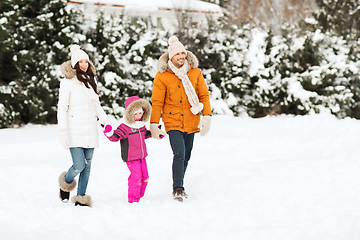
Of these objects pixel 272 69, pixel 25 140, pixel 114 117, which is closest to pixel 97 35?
pixel 114 117

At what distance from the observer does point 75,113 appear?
4.76 m

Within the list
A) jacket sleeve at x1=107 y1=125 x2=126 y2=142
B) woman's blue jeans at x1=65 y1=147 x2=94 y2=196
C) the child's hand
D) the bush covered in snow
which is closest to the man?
jacket sleeve at x1=107 y1=125 x2=126 y2=142

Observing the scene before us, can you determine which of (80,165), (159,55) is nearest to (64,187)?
(80,165)

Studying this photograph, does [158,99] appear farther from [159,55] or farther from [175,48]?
[159,55]

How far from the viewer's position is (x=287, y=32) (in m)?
12.5

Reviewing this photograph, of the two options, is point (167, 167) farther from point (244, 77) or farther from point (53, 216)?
point (244, 77)

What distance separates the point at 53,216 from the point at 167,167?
117 inches

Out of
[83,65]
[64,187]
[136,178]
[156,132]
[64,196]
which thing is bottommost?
[64,196]

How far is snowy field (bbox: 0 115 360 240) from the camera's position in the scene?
4039 millimetres

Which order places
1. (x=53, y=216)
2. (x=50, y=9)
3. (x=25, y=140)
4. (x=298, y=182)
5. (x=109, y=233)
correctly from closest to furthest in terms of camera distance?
(x=109, y=233), (x=53, y=216), (x=298, y=182), (x=25, y=140), (x=50, y=9)

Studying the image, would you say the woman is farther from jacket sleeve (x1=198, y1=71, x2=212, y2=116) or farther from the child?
jacket sleeve (x1=198, y1=71, x2=212, y2=116)

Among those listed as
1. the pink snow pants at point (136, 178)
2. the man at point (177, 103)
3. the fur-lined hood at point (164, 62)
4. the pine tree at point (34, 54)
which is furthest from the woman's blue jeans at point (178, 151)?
the pine tree at point (34, 54)

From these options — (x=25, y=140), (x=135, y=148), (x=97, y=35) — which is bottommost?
(x=25, y=140)

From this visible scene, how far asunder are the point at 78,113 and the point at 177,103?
116cm
